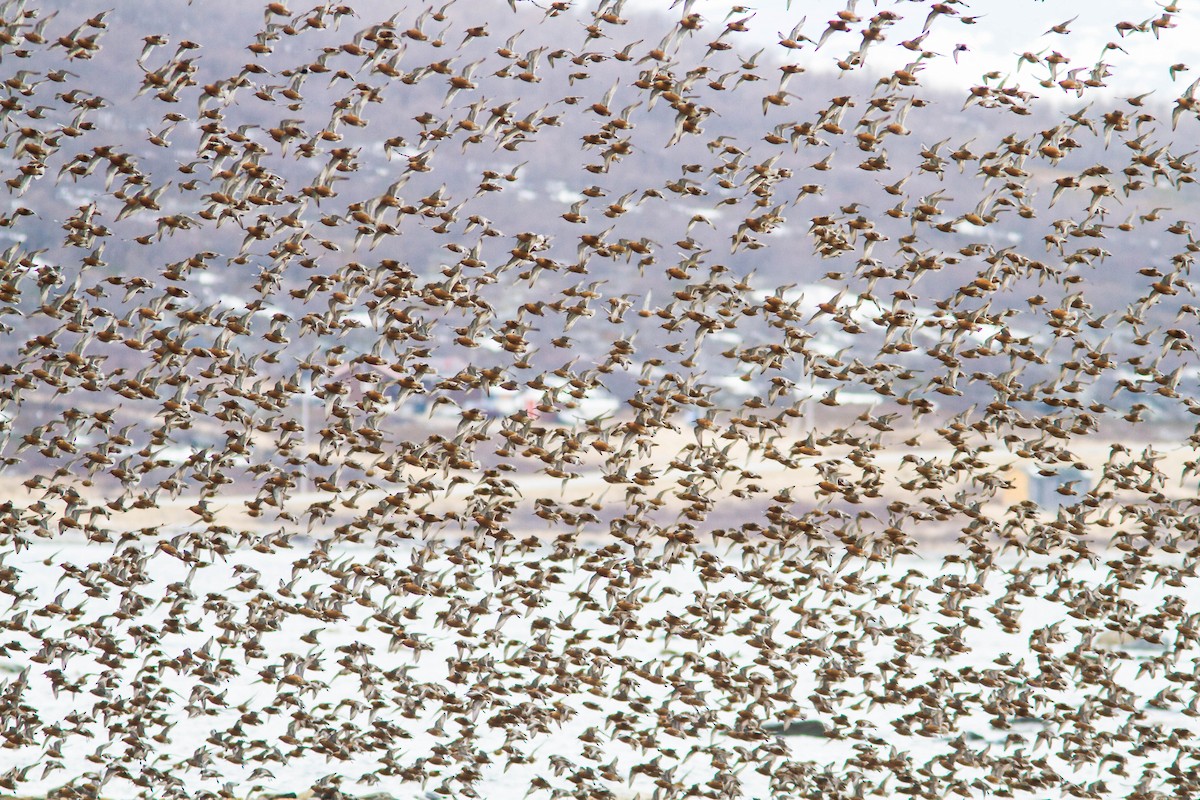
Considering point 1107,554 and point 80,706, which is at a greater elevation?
point 80,706

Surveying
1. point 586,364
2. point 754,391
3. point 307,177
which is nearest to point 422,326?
point 754,391

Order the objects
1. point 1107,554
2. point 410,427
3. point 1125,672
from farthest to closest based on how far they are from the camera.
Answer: point 410,427, point 1107,554, point 1125,672

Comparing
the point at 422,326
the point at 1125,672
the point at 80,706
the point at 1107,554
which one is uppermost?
the point at 422,326

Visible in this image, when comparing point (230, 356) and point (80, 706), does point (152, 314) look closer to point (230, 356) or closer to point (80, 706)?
point (230, 356)

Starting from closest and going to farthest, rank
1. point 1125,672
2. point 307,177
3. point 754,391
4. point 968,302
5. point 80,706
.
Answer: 1. point 80,706
2. point 1125,672
3. point 754,391
4. point 968,302
5. point 307,177

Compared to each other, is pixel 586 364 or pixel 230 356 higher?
pixel 230 356

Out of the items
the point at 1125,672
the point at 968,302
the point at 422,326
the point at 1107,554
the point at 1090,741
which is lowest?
the point at 1107,554

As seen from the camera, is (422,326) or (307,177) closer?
(422,326)

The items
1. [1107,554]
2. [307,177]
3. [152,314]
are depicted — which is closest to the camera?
[152,314]

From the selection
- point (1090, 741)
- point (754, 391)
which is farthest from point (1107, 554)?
point (1090, 741)

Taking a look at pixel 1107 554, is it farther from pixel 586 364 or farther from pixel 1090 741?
pixel 1090 741
